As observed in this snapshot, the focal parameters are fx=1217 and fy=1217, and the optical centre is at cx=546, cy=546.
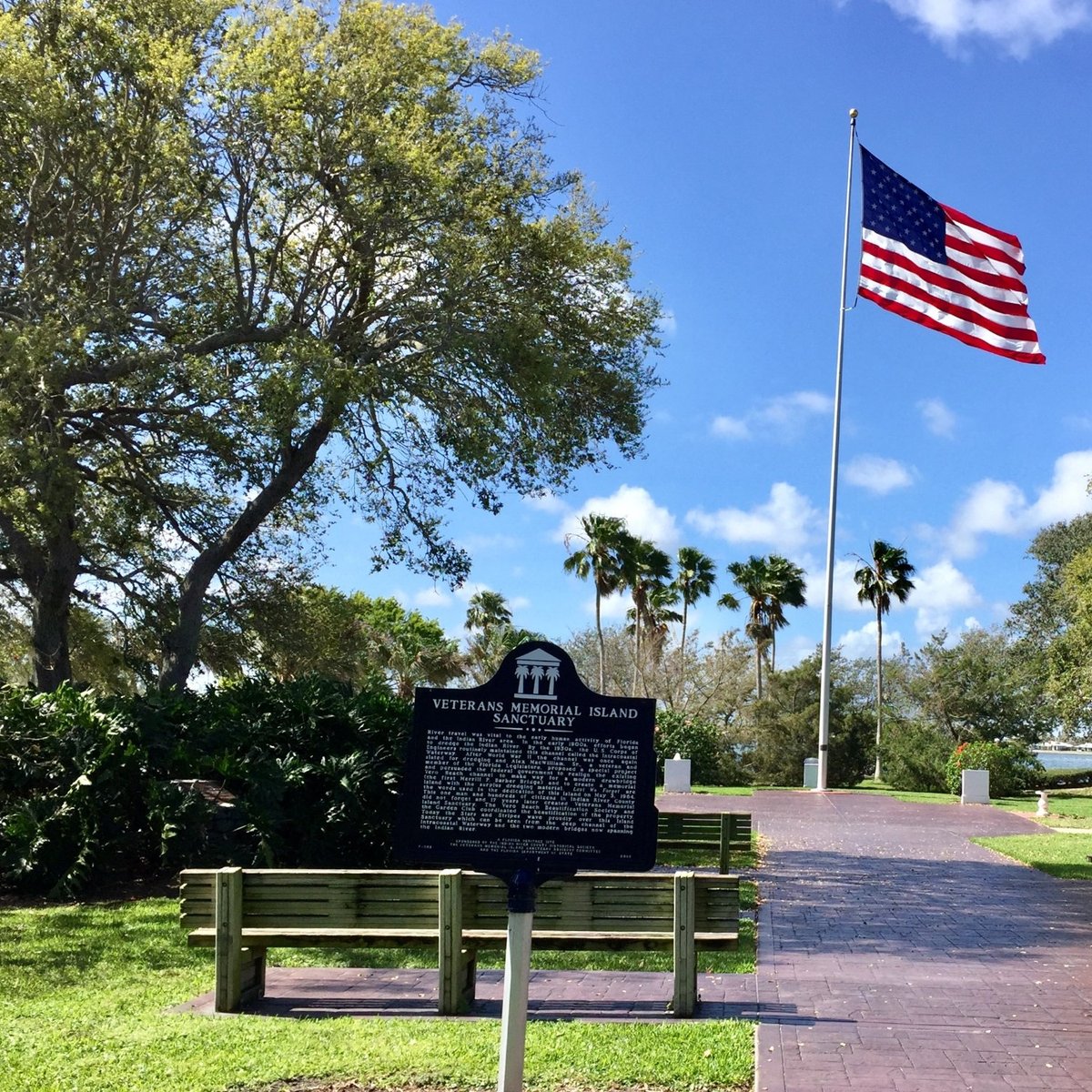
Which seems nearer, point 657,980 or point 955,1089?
point 955,1089

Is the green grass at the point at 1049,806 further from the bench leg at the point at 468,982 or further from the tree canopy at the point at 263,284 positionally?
the bench leg at the point at 468,982

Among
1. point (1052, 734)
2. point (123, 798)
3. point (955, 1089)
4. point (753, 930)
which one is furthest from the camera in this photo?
point (1052, 734)

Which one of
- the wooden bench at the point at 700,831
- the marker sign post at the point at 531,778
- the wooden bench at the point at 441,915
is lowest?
the wooden bench at the point at 700,831

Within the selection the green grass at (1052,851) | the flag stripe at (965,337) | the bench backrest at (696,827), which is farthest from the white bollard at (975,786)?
the bench backrest at (696,827)

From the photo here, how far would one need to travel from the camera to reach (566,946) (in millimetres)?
7199

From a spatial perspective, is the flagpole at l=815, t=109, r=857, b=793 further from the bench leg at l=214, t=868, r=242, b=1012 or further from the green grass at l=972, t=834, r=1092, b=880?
the bench leg at l=214, t=868, r=242, b=1012

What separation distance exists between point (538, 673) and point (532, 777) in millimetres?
472

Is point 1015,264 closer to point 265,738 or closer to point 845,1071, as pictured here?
point 265,738

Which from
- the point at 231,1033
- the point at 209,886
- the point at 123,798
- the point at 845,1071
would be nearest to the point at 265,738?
the point at 123,798

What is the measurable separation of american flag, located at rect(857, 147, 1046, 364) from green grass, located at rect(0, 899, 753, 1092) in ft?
61.0

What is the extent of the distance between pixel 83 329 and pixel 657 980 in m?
10.2

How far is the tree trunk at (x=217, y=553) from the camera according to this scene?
54.9 ft

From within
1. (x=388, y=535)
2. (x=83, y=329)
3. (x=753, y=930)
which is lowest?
(x=753, y=930)

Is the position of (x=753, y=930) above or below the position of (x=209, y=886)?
below
